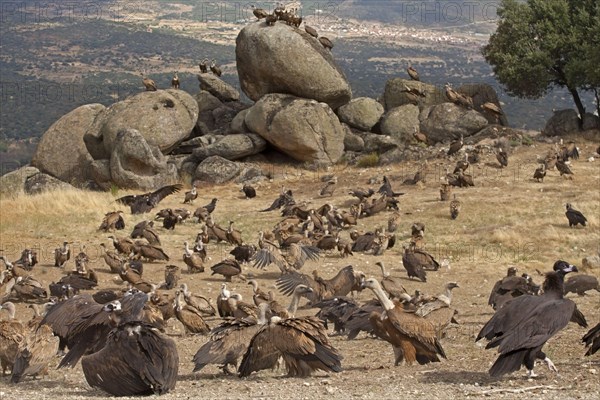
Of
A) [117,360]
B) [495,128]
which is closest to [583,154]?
[495,128]

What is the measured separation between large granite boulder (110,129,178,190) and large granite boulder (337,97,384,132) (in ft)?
24.1

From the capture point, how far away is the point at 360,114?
36.0 m

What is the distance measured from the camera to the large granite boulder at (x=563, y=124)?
36.2 metres

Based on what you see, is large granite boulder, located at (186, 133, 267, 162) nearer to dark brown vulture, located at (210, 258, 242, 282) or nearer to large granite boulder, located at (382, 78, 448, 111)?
large granite boulder, located at (382, 78, 448, 111)

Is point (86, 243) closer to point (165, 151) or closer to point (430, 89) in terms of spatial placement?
point (165, 151)

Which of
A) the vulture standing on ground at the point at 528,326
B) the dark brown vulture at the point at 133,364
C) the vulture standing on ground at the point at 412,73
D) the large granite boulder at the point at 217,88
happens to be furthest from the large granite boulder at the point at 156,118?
the vulture standing on ground at the point at 528,326

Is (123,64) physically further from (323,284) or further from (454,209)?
(323,284)

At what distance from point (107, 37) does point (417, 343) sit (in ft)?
342

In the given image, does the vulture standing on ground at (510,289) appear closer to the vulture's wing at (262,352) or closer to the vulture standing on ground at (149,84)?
the vulture's wing at (262,352)

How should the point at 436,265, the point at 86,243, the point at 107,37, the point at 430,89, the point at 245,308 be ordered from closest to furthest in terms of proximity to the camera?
the point at 245,308, the point at 436,265, the point at 86,243, the point at 430,89, the point at 107,37

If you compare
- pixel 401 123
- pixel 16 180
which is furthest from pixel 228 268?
pixel 401 123

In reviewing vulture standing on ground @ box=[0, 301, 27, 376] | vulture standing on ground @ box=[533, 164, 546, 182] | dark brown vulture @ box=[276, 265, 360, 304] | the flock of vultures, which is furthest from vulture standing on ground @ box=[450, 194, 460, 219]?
vulture standing on ground @ box=[0, 301, 27, 376]

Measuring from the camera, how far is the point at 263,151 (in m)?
34.9

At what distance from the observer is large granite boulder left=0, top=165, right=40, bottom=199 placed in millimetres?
32109
